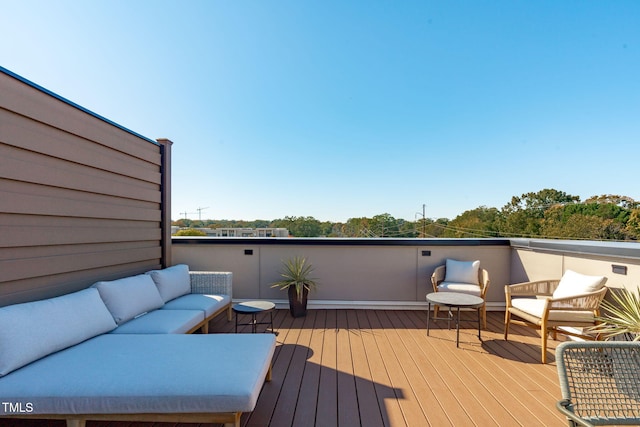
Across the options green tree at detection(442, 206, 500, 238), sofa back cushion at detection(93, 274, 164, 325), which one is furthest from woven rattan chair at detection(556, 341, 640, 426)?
green tree at detection(442, 206, 500, 238)

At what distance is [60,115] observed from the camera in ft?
8.04

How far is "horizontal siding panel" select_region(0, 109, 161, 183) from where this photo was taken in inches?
81.3

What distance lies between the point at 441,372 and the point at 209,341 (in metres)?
2.03

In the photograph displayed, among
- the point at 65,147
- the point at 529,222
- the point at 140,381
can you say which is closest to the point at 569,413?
the point at 140,381

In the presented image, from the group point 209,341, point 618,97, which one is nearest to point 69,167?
point 209,341

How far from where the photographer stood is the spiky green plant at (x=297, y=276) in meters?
4.19

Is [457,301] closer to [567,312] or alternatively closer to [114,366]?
[567,312]

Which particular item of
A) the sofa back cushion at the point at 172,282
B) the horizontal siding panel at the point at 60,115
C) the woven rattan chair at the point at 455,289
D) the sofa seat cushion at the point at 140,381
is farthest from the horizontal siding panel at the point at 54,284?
the woven rattan chair at the point at 455,289

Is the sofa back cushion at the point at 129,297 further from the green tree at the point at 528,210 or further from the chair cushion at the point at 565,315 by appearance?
the green tree at the point at 528,210

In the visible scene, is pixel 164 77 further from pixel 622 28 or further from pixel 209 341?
pixel 622 28

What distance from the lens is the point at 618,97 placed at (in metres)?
11.4

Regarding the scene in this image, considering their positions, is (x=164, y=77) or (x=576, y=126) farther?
(x=576, y=126)

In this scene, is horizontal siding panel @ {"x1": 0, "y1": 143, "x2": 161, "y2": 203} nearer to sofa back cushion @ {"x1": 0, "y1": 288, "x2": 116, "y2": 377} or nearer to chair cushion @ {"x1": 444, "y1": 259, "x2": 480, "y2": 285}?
sofa back cushion @ {"x1": 0, "y1": 288, "x2": 116, "y2": 377}

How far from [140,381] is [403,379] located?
1.97m
